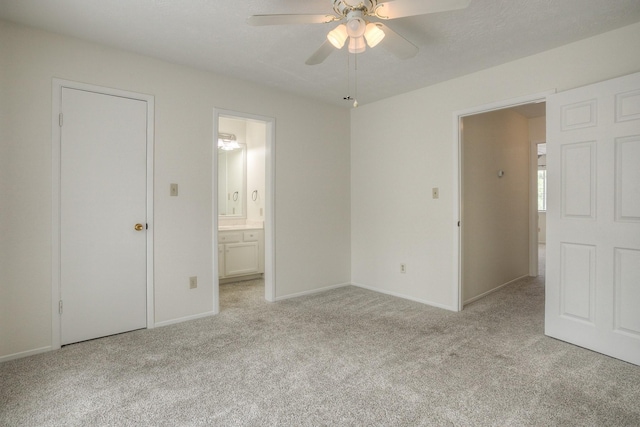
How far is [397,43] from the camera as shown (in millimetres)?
2057

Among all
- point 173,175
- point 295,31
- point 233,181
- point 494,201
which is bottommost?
point 494,201

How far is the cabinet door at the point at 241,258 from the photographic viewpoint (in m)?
4.61

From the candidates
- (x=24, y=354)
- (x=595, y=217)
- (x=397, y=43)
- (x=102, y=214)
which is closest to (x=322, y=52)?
(x=397, y=43)

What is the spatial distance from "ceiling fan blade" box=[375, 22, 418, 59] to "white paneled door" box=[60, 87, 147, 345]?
2138mm

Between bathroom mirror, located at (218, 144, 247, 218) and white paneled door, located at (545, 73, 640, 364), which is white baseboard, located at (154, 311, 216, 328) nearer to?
bathroom mirror, located at (218, 144, 247, 218)

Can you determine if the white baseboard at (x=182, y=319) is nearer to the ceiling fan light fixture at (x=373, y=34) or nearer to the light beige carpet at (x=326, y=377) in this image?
the light beige carpet at (x=326, y=377)

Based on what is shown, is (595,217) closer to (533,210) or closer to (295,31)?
(295,31)

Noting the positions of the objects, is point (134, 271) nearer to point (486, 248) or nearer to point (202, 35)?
point (202, 35)

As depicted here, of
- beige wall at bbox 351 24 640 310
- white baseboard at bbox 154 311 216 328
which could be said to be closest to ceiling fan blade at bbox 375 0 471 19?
beige wall at bbox 351 24 640 310

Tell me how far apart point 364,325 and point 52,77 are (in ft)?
10.4

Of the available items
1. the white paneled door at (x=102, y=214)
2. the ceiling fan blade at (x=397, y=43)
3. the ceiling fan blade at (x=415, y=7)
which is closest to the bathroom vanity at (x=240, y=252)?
the white paneled door at (x=102, y=214)

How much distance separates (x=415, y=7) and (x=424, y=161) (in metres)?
2.20

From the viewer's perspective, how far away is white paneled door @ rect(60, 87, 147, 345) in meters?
2.64

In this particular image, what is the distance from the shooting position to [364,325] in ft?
10.2
